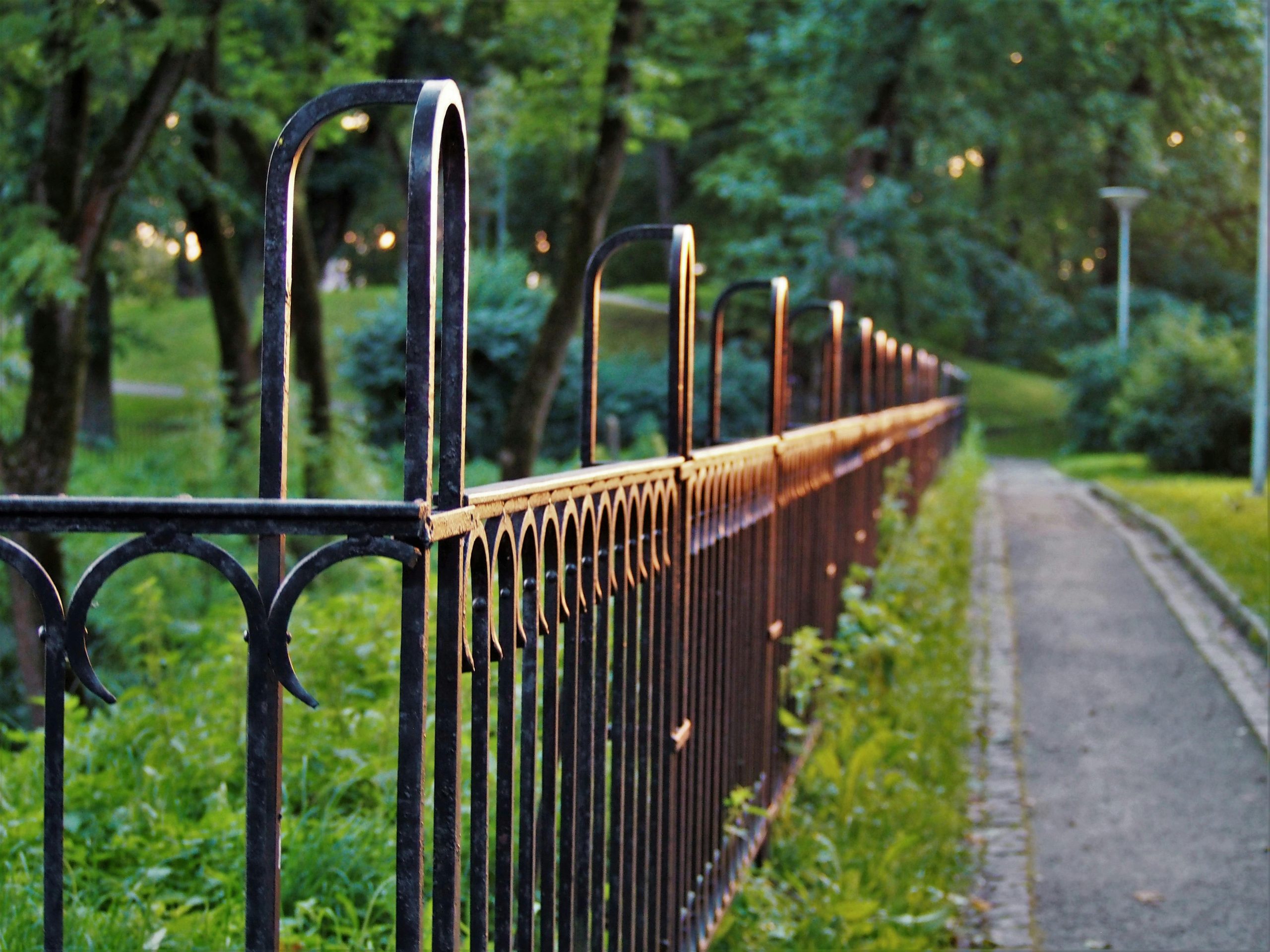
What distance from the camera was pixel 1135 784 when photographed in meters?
5.95

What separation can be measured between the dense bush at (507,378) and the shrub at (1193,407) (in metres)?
6.76

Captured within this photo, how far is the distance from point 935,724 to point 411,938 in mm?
4737

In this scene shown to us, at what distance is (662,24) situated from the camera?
16.8m

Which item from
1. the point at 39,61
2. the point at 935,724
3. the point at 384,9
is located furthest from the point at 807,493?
the point at 384,9

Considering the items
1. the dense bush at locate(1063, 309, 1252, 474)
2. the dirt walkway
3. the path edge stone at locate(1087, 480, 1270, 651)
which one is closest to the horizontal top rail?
the dirt walkway

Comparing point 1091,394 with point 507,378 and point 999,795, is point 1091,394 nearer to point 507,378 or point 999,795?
point 507,378

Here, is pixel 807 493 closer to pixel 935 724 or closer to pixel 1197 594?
pixel 935 724

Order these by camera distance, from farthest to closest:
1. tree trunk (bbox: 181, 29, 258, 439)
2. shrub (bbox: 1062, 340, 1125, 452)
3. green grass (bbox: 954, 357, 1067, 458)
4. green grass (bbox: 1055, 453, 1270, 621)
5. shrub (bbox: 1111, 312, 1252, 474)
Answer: green grass (bbox: 954, 357, 1067, 458), shrub (bbox: 1062, 340, 1125, 452), shrub (bbox: 1111, 312, 1252, 474), tree trunk (bbox: 181, 29, 258, 439), green grass (bbox: 1055, 453, 1270, 621)

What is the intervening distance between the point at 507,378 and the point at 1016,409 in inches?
896

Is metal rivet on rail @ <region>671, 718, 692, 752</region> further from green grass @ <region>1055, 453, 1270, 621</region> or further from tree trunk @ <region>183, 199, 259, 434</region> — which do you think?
tree trunk @ <region>183, 199, 259, 434</region>

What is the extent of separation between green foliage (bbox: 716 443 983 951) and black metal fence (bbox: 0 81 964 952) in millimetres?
189

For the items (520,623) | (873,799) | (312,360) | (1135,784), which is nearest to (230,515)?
(520,623)

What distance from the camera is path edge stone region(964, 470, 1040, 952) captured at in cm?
440

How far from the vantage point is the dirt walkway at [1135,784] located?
4.48 meters
